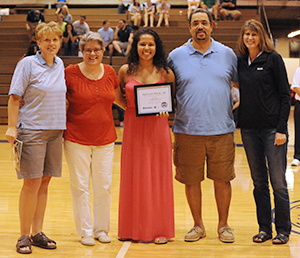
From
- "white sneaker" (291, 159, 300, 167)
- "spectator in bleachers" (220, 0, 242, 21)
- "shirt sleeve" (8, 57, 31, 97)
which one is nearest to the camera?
"shirt sleeve" (8, 57, 31, 97)

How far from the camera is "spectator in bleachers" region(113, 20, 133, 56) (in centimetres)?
1117

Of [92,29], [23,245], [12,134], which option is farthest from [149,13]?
[23,245]

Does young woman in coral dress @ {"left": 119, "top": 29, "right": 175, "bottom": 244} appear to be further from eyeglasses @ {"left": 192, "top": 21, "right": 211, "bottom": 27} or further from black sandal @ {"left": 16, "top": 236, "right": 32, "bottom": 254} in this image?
black sandal @ {"left": 16, "top": 236, "right": 32, "bottom": 254}

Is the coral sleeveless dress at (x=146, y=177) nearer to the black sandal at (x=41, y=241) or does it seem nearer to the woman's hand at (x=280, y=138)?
the black sandal at (x=41, y=241)

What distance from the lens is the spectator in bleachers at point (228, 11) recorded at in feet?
41.7

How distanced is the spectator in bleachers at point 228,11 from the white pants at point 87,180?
1081 centimetres

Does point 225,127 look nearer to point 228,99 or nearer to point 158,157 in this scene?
point 228,99

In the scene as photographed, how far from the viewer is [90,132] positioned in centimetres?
296

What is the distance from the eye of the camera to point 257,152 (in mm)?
3047

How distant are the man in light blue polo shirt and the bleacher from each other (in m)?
7.54

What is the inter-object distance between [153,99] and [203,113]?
0.40 metres

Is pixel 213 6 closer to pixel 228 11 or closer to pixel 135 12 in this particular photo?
pixel 228 11

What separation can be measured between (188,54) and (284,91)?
0.79 metres

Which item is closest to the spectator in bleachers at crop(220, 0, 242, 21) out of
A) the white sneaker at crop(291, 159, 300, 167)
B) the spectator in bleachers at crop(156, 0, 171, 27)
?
the spectator in bleachers at crop(156, 0, 171, 27)
